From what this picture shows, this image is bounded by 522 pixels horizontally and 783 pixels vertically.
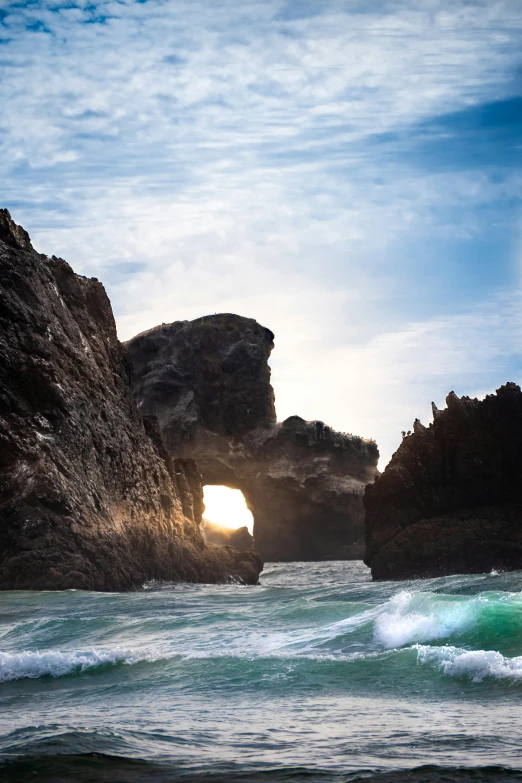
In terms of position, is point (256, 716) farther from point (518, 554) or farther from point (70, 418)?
point (518, 554)

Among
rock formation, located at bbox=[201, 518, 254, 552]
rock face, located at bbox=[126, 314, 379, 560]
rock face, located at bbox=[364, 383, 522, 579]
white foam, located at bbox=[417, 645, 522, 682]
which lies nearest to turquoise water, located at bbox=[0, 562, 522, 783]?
white foam, located at bbox=[417, 645, 522, 682]

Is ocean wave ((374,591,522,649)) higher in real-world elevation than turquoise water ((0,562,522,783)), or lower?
higher

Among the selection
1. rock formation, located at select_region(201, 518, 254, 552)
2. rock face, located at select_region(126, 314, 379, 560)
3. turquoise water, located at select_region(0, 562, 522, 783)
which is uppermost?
rock face, located at select_region(126, 314, 379, 560)

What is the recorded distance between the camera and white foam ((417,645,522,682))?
10.9 m

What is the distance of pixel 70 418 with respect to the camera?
119 feet

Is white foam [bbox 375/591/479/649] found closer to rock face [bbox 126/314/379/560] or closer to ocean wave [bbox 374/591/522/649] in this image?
ocean wave [bbox 374/591/522/649]

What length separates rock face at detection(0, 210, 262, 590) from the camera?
3147 centimetres

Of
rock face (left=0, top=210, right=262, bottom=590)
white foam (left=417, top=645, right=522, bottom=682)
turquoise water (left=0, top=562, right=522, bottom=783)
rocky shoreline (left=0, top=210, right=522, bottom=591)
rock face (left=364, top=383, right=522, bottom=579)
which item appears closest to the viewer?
turquoise water (left=0, top=562, right=522, bottom=783)

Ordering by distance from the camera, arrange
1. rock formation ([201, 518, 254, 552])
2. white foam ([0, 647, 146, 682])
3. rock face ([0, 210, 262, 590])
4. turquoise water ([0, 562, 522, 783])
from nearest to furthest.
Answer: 1. turquoise water ([0, 562, 522, 783])
2. white foam ([0, 647, 146, 682])
3. rock face ([0, 210, 262, 590])
4. rock formation ([201, 518, 254, 552])

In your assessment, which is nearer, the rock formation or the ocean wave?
the ocean wave

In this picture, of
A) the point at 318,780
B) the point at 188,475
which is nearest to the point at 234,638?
the point at 318,780

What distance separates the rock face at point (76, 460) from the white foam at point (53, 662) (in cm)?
1655

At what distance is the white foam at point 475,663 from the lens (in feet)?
35.7

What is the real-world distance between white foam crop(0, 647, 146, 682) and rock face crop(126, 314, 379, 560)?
63.1 metres
